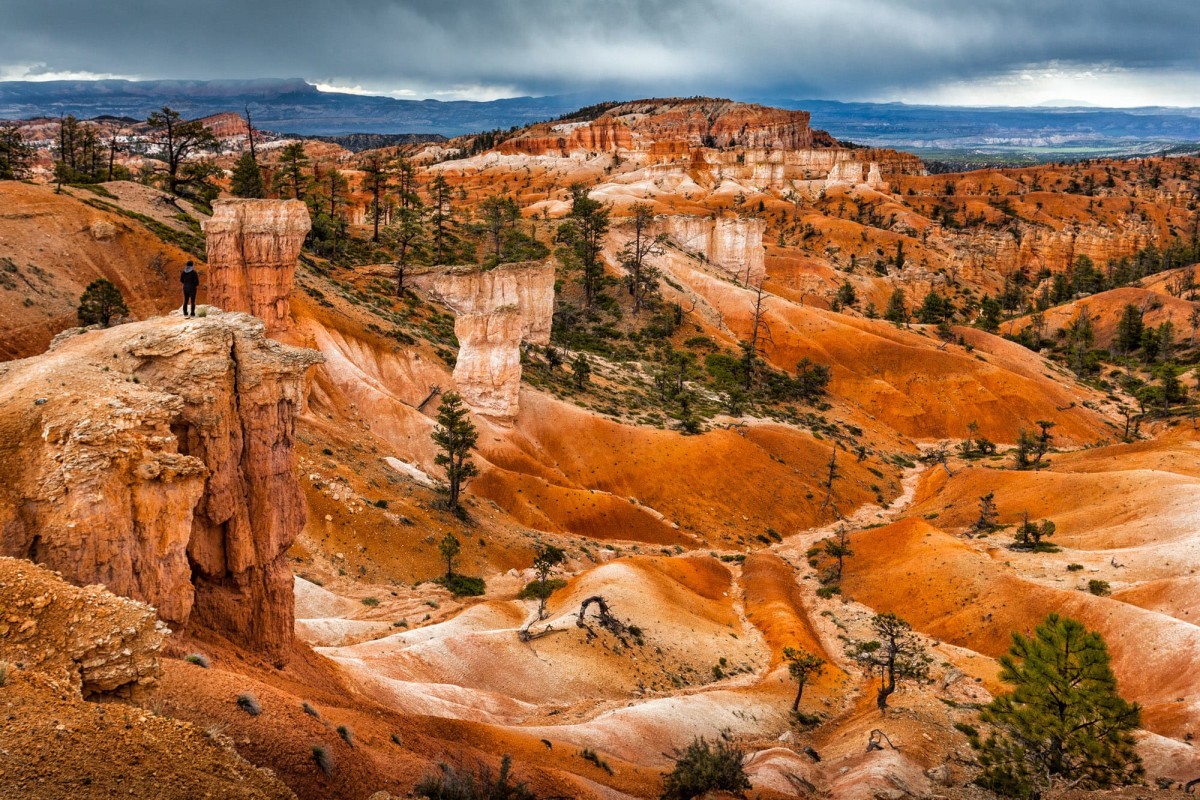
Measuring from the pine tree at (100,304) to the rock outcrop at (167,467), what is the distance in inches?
1107

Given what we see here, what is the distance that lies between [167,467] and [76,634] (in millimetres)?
3813

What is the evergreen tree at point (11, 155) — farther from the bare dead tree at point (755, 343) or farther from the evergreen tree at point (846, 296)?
the evergreen tree at point (846, 296)

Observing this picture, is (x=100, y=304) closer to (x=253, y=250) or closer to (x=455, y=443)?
(x=253, y=250)

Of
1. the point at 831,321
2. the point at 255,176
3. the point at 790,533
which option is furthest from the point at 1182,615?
the point at 255,176

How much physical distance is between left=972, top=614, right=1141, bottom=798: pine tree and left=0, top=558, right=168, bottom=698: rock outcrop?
1942 centimetres

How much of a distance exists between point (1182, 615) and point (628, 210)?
353 feet

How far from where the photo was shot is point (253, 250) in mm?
41812

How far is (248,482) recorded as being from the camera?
16703 millimetres

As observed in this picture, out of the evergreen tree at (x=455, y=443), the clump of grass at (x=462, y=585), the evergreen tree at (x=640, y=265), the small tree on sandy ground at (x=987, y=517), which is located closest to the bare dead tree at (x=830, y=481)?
the small tree on sandy ground at (x=987, y=517)

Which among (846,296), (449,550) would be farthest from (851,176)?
(449,550)

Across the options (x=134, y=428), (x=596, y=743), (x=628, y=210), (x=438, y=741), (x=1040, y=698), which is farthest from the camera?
(x=628, y=210)

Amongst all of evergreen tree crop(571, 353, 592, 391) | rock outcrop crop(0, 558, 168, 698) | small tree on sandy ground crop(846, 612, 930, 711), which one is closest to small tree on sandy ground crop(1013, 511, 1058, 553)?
small tree on sandy ground crop(846, 612, 930, 711)

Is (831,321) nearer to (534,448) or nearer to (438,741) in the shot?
(534,448)

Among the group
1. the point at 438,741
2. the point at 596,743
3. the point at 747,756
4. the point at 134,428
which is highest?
the point at 134,428
